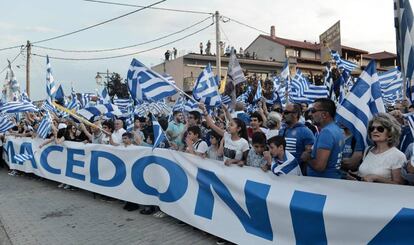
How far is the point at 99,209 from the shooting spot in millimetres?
7164

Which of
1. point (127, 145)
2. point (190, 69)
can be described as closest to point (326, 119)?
point (127, 145)

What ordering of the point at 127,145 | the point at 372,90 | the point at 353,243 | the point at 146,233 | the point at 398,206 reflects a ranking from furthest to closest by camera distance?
the point at 127,145 → the point at 146,233 → the point at 372,90 → the point at 353,243 → the point at 398,206

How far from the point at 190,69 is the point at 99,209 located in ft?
124

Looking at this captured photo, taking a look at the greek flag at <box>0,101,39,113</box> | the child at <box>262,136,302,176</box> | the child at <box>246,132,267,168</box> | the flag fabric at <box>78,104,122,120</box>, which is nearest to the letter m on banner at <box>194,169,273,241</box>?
the child at <box>262,136,302,176</box>

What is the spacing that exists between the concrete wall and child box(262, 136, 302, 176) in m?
49.3

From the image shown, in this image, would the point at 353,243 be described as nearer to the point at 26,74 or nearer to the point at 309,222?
the point at 309,222

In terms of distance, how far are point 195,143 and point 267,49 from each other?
5163cm

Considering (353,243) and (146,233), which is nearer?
(353,243)

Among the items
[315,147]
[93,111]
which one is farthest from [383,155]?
[93,111]

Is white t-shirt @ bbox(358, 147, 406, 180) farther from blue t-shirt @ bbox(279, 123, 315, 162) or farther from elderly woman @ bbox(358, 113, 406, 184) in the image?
blue t-shirt @ bbox(279, 123, 315, 162)

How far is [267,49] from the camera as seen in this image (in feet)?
184

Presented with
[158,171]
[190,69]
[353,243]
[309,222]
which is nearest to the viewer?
[353,243]

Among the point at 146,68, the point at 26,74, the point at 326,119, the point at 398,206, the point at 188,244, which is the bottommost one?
the point at 188,244

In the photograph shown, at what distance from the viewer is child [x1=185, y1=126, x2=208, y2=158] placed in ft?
19.5
